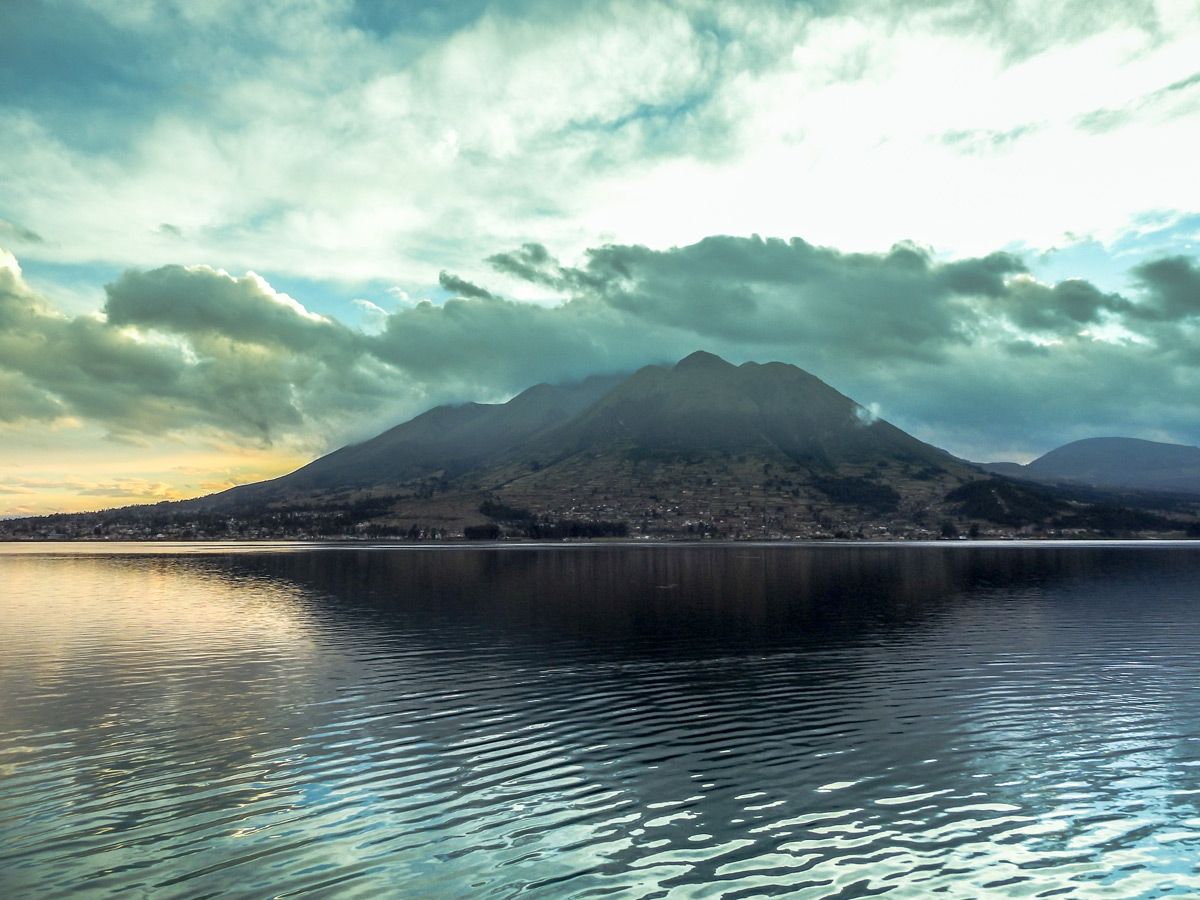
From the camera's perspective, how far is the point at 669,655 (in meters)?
69.1

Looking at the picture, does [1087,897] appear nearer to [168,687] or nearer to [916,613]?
[168,687]

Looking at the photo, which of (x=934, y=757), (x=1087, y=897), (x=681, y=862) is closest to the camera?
(x=1087, y=897)

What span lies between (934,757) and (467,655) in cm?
4123

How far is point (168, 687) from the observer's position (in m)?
56.8

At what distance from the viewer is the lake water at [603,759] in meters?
25.5

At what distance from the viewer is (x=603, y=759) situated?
124 feet

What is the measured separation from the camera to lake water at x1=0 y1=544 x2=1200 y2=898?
1003 inches

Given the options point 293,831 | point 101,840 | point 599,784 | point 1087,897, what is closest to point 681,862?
point 599,784

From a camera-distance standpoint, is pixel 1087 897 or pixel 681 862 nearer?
pixel 1087 897

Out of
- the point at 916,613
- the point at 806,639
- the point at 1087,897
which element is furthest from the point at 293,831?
the point at 916,613

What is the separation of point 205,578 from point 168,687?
12170cm

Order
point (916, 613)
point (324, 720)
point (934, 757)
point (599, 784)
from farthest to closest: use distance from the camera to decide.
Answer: point (916, 613) → point (324, 720) → point (934, 757) → point (599, 784)

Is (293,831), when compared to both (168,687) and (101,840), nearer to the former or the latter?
(101,840)

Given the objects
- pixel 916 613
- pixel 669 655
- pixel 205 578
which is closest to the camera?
pixel 669 655
